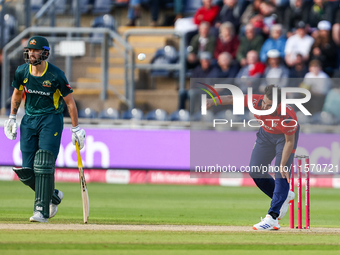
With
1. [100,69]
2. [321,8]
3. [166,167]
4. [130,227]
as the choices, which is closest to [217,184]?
[166,167]

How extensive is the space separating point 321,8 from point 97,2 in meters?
7.00

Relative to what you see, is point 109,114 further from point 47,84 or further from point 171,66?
point 47,84

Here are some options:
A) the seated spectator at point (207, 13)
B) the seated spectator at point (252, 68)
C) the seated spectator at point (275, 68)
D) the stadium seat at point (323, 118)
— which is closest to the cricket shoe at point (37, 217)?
the stadium seat at point (323, 118)

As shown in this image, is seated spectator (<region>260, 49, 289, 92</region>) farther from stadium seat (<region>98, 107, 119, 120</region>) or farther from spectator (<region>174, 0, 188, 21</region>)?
spectator (<region>174, 0, 188, 21</region>)

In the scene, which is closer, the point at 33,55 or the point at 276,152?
the point at 33,55

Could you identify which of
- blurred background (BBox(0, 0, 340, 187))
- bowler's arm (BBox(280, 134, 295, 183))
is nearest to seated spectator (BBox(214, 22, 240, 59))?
blurred background (BBox(0, 0, 340, 187))

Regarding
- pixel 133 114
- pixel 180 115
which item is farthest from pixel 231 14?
pixel 133 114

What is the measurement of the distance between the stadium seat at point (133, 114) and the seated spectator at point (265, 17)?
13.1ft

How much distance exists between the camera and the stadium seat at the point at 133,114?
48.7 feet

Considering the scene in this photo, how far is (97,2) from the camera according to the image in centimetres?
1970

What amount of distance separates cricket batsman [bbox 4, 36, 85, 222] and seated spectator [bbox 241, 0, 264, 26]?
991 centimetres

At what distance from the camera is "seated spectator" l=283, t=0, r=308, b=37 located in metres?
16.5

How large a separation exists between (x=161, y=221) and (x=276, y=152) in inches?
75.0

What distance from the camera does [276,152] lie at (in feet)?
26.0
